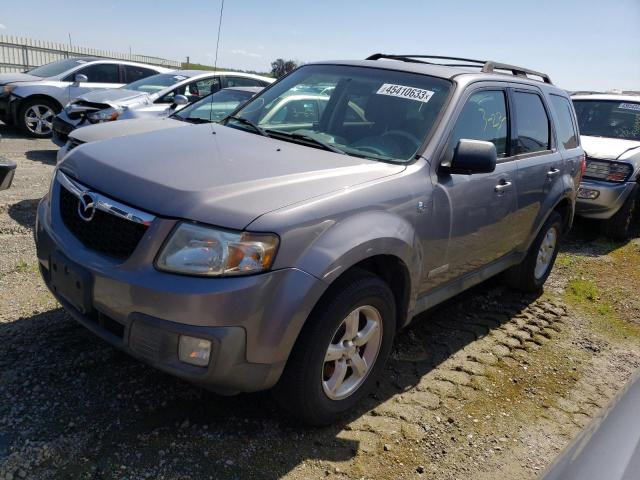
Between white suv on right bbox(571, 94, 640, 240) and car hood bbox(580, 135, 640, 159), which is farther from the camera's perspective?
car hood bbox(580, 135, 640, 159)

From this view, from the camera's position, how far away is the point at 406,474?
2.60 m

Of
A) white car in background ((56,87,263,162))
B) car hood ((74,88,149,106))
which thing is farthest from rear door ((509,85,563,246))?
car hood ((74,88,149,106))

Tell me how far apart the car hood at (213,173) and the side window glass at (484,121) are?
0.65 m

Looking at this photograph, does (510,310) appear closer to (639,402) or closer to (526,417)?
(526,417)

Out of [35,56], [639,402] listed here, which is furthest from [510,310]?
[35,56]

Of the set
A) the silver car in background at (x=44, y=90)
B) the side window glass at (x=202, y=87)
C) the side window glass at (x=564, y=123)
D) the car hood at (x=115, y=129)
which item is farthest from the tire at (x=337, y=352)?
the silver car in background at (x=44, y=90)

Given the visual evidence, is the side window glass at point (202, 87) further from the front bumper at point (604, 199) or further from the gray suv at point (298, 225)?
the front bumper at point (604, 199)

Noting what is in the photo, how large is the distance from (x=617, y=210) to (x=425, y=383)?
498cm

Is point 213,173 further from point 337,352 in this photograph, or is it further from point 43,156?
point 43,156

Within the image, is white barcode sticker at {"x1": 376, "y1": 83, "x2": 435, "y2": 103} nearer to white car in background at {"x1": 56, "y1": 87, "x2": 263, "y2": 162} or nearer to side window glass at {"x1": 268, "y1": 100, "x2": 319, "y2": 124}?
side window glass at {"x1": 268, "y1": 100, "x2": 319, "y2": 124}

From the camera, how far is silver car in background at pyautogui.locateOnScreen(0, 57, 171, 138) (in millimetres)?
10453

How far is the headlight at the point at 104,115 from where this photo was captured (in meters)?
7.88

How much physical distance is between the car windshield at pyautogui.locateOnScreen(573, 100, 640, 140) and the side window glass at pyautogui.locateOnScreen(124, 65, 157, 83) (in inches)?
334

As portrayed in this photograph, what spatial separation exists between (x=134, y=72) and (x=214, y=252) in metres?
10.8
